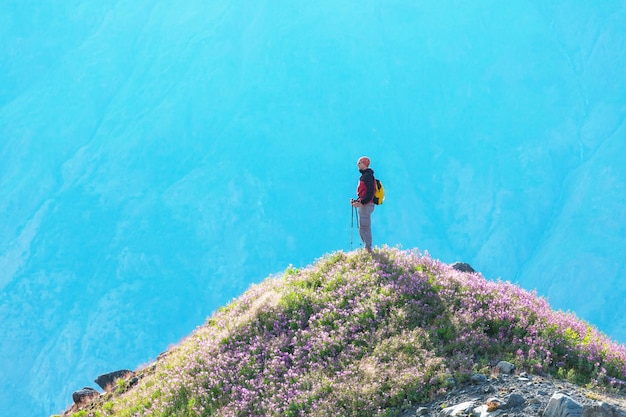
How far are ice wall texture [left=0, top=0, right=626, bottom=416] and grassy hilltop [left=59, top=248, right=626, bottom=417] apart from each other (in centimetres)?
6447

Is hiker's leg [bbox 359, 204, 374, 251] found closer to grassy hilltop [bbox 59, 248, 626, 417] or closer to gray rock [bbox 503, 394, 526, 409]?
grassy hilltop [bbox 59, 248, 626, 417]

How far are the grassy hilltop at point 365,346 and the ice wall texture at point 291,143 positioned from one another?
64474mm

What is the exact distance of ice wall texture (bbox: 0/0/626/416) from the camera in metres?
82.9

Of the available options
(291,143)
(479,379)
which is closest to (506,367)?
(479,379)

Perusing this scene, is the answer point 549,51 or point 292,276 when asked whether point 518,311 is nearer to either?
point 292,276

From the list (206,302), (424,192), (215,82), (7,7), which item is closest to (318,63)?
(215,82)

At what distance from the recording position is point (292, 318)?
14.3 m

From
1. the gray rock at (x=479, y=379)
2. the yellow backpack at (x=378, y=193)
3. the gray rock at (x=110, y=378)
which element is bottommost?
the gray rock at (x=479, y=379)

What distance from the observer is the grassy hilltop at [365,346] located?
1135 cm

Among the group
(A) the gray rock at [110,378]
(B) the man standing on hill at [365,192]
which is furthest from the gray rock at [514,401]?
(A) the gray rock at [110,378]

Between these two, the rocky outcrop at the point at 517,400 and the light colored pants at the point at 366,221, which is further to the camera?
the light colored pants at the point at 366,221

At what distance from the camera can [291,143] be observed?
8875 centimetres

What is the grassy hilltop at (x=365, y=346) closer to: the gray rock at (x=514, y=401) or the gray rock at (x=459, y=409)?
the gray rock at (x=459, y=409)

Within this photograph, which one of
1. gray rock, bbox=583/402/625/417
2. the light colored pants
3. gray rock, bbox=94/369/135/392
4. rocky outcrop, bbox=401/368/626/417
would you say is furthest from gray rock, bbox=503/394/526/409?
gray rock, bbox=94/369/135/392
